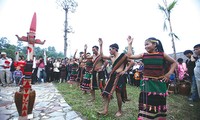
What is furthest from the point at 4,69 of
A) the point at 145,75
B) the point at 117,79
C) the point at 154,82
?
the point at 154,82

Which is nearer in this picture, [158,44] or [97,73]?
[158,44]

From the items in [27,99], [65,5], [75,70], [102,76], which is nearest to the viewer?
[27,99]

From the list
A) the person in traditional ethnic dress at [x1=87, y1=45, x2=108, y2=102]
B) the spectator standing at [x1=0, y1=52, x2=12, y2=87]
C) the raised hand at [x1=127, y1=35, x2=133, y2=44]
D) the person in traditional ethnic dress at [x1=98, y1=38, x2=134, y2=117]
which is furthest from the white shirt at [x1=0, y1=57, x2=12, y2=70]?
the raised hand at [x1=127, y1=35, x2=133, y2=44]

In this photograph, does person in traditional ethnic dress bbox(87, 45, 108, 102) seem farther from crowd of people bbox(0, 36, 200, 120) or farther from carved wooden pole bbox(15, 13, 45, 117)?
carved wooden pole bbox(15, 13, 45, 117)

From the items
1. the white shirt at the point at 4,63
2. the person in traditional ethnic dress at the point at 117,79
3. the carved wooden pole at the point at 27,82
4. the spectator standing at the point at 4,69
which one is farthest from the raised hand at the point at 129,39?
the white shirt at the point at 4,63

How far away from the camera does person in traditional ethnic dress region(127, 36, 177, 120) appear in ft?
9.62

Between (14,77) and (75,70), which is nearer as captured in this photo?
(75,70)

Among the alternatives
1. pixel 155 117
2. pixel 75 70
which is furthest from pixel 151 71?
pixel 75 70

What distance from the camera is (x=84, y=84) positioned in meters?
6.91

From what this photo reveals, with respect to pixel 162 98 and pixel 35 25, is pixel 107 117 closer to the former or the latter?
pixel 162 98

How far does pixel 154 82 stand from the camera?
9.86 ft

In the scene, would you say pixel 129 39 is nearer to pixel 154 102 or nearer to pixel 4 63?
pixel 154 102

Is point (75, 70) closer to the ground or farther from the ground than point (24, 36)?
closer to the ground

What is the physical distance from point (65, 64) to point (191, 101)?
9560 millimetres
